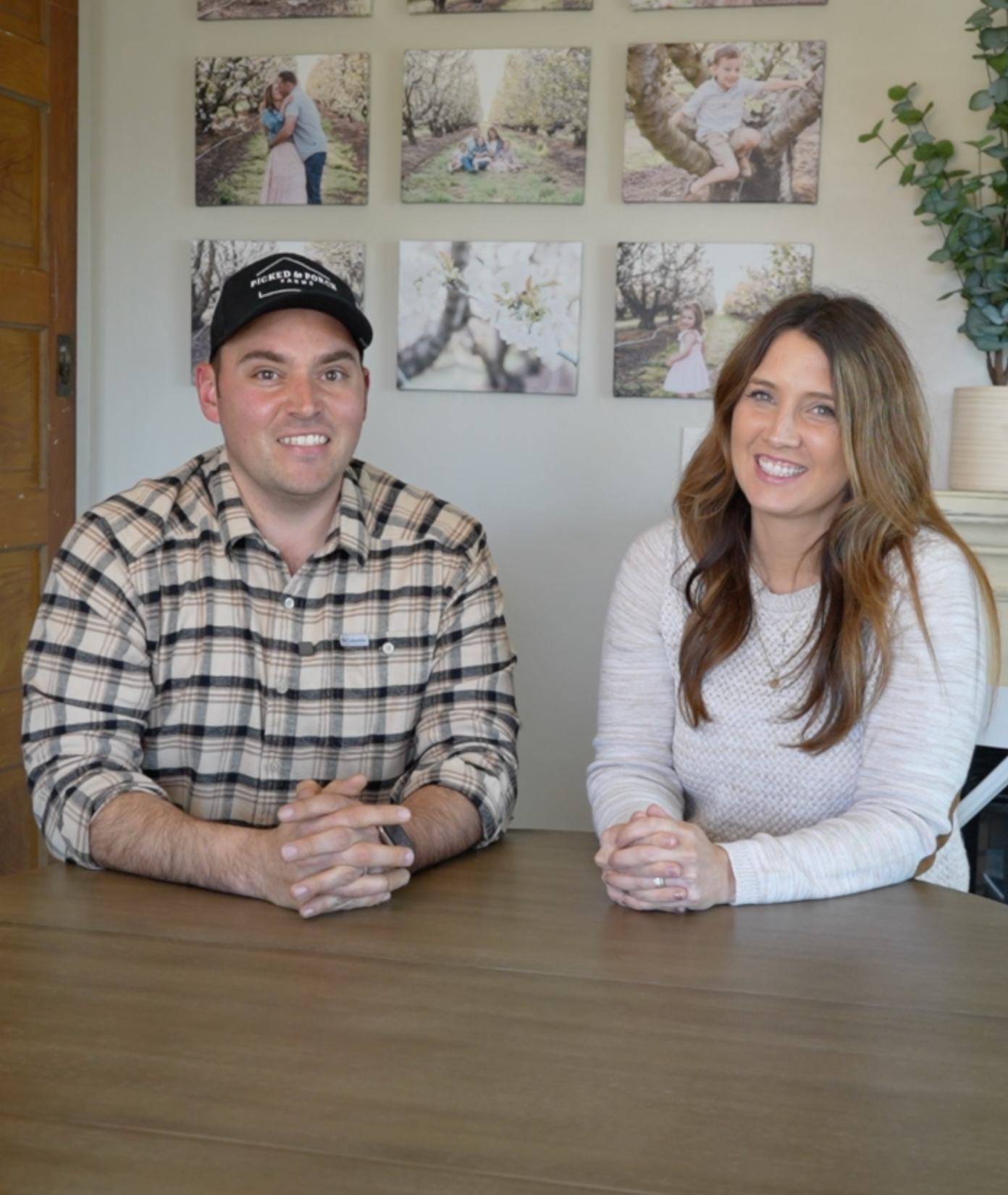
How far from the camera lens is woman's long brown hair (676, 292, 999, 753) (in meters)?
1.75

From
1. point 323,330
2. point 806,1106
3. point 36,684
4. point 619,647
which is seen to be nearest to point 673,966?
point 806,1106

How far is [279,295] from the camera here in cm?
189

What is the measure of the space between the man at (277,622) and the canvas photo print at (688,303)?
1.21m

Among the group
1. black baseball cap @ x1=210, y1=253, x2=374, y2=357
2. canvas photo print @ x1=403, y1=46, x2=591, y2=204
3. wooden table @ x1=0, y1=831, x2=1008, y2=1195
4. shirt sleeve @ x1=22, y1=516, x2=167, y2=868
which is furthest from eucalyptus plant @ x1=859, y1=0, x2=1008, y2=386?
shirt sleeve @ x1=22, y1=516, x2=167, y2=868

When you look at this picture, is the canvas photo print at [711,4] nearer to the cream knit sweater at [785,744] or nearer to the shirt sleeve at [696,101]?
the shirt sleeve at [696,101]

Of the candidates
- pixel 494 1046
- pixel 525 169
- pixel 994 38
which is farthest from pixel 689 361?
pixel 494 1046

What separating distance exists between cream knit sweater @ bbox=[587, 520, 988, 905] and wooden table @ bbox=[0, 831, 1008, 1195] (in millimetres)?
100

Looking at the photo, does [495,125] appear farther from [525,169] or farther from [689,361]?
[689,361]

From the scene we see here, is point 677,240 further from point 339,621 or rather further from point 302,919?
point 302,919

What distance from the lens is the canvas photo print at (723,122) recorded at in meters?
2.98

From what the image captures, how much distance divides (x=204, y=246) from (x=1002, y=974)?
2.64m

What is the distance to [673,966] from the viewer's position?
1.25 meters

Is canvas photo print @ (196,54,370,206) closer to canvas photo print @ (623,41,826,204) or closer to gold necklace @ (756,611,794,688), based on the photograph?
canvas photo print @ (623,41,826,204)

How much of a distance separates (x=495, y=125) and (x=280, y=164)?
0.52 meters
